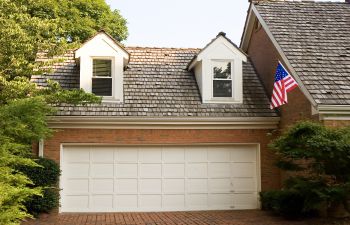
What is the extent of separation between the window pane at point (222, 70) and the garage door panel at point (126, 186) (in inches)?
196

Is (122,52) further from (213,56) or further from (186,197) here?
(186,197)

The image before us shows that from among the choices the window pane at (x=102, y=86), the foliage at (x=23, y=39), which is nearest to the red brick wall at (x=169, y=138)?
the window pane at (x=102, y=86)

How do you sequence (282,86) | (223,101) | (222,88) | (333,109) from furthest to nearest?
(222,88) < (223,101) < (282,86) < (333,109)

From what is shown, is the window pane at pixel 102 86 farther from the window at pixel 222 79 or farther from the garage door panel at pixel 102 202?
the window at pixel 222 79

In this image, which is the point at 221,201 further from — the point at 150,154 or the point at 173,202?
the point at 150,154

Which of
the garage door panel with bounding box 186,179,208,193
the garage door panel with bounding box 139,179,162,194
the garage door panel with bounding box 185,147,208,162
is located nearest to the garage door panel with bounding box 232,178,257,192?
the garage door panel with bounding box 186,179,208,193

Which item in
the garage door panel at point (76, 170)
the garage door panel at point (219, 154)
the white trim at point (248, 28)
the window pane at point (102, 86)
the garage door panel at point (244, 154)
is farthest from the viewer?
the white trim at point (248, 28)

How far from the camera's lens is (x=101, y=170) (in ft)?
51.8

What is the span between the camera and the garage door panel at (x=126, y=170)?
624 inches

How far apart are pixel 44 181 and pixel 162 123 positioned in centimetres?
424

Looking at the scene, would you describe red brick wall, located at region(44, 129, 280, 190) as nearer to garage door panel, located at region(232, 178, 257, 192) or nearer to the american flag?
garage door panel, located at region(232, 178, 257, 192)

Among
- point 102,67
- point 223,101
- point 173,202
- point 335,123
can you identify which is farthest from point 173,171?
point 335,123

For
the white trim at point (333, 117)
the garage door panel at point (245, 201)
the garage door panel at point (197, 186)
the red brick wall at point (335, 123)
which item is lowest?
the garage door panel at point (245, 201)

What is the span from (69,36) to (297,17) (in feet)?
47.1
